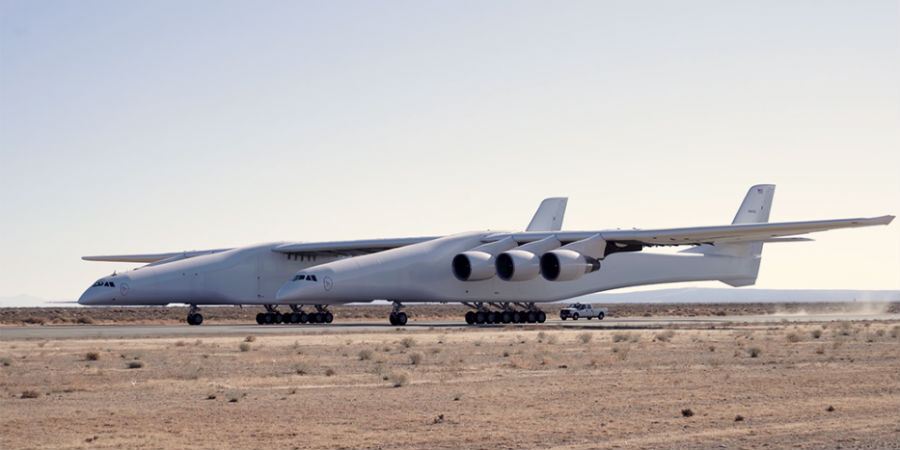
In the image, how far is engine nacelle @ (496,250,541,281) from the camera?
40.9m

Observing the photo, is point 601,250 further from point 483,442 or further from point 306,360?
point 483,442

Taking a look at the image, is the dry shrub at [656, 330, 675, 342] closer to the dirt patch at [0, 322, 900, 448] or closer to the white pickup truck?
the dirt patch at [0, 322, 900, 448]

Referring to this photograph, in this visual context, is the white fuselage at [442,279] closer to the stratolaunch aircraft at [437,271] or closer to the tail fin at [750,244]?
the stratolaunch aircraft at [437,271]

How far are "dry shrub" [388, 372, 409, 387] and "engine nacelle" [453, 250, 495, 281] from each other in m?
23.9

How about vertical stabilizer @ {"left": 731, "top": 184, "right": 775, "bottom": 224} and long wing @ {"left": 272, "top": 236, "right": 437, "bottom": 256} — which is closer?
long wing @ {"left": 272, "top": 236, "right": 437, "bottom": 256}

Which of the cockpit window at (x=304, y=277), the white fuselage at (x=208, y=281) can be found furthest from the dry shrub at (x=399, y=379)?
the white fuselage at (x=208, y=281)

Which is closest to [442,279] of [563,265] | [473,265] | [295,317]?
[473,265]

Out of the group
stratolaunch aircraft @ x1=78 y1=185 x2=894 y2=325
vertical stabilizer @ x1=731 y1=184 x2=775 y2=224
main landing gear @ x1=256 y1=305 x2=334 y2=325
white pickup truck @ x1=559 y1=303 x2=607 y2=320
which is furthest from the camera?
white pickup truck @ x1=559 y1=303 x2=607 y2=320

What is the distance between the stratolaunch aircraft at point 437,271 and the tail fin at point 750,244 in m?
2.53

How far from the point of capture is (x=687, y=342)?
1138 inches

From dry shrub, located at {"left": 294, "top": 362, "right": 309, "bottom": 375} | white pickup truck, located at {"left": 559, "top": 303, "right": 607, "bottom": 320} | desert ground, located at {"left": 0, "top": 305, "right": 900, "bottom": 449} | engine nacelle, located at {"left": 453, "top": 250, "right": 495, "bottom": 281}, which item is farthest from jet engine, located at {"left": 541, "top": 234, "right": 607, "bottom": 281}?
dry shrub, located at {"left": 294, "top": 362, "right": 309, "bottom": 375}

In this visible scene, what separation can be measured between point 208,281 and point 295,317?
4144 millimetres

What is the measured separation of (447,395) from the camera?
1627cm

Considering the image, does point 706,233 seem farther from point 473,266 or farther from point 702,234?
point 473,266
